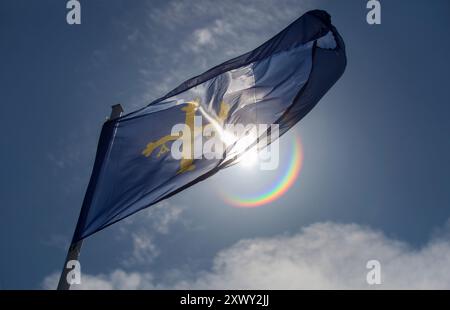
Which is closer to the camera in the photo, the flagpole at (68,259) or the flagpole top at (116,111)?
the flagpole at (68,259)

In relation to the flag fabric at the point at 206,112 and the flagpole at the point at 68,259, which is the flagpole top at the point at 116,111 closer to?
the flag fabric at the point at 206,112

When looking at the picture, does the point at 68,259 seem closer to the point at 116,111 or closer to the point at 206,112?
the point at 116,111

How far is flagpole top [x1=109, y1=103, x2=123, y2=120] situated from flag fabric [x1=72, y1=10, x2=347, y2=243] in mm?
122

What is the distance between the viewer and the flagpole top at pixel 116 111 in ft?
23.6

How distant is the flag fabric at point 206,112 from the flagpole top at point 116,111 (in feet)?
0.40

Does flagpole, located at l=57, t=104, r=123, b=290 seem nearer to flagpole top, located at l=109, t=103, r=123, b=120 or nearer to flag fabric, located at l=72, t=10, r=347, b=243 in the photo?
flag fabric, located at l=72, t=10, r=347, b=243

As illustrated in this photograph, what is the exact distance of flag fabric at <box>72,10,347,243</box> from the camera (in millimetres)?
6098

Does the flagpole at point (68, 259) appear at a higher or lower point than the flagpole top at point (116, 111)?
lower

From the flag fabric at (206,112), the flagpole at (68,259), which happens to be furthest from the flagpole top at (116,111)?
the flagpole at (68,259)

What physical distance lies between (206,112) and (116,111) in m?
1.44

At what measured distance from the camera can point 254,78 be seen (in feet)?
24.4
